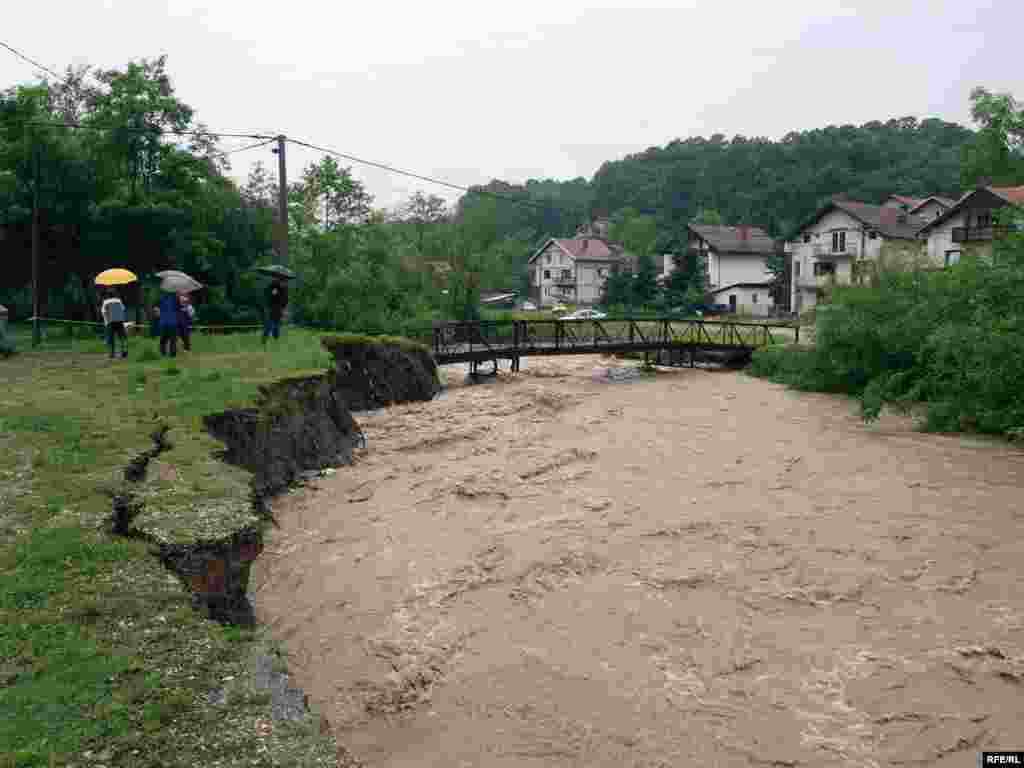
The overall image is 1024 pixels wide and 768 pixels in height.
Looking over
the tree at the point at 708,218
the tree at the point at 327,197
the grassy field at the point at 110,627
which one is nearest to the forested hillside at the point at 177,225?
the tree at the point at 327,197

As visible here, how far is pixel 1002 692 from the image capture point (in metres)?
6.94

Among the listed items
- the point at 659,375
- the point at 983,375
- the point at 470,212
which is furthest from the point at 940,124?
the point at 983,375

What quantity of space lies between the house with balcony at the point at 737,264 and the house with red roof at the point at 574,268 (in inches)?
333

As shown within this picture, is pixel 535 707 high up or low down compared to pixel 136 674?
down

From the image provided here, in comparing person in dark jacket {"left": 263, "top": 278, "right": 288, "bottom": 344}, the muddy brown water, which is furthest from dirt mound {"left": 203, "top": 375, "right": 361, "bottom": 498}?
person in dark jacket {"left": 263, "top": 278, "right": 288, "bottom": 344}

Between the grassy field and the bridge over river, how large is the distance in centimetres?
1973

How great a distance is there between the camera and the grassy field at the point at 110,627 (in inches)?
160

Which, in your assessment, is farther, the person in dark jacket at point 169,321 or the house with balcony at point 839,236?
the house with balcony at point 839,236

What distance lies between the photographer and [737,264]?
213ft

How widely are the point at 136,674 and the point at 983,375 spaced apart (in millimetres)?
16437

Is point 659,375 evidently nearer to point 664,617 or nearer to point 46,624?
point 664,617

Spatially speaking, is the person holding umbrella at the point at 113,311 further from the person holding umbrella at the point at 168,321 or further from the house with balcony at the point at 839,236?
the house with balcony at the point at 839,236

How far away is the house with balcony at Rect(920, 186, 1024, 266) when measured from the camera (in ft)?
128

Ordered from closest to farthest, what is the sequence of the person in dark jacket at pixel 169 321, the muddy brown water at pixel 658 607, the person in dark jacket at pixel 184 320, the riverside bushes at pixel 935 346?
the muddy brown water at pixel 658 607 < the riverside bushes at pixel 935 346 < the person in dark jacket at pixel 169 321 < the person in dark jacket at pixel 184 320
